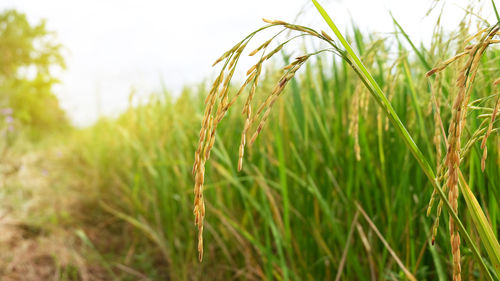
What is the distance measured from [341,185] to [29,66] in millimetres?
10474

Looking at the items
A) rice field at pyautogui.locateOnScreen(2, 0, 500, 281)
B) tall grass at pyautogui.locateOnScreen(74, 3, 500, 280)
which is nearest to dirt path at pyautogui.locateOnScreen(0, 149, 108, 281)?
rice field at pyautogui.locateOnScreen(2, 0, 500, 281)

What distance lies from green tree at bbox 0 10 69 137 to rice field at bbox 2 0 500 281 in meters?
7.75

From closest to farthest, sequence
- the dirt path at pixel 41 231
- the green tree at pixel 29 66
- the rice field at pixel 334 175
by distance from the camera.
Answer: the rice field at pixel 334 175, the dirt path at pixel 41 231, the green tree at pixel 29 66

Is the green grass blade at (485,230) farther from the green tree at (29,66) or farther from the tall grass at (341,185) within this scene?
the green tree at (29,66)

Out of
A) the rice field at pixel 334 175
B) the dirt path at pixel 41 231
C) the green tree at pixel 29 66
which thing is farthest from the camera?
the green tree at pixel 29 66

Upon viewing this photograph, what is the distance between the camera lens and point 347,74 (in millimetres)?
1420

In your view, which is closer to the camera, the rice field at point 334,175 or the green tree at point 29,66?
the rice field at point 334,175

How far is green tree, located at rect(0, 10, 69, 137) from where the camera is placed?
942cm

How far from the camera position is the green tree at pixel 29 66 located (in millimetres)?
9422

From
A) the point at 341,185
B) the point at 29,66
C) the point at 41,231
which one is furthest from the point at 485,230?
the point at 29,66

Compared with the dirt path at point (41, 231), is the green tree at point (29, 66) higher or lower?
higher

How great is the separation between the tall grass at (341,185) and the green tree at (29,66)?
28.0 feet

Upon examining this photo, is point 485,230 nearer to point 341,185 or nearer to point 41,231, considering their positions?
point 341,185

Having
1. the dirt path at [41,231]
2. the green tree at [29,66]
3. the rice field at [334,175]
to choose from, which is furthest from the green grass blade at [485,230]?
the green tree at [29,66]
